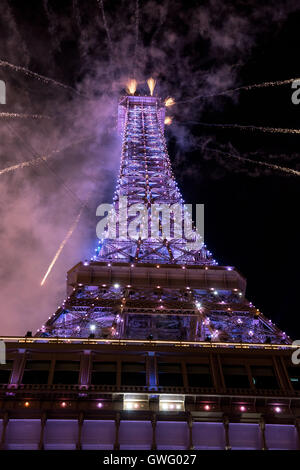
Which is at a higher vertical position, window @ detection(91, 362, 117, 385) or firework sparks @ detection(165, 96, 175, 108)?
firework sparks @ detection(165, 96, 175, 108)

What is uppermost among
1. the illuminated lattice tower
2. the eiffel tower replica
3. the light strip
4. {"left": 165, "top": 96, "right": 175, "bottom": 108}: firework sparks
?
{"left": 165, "top": 96, "right": 175, "bottom": 108}: firework sparks

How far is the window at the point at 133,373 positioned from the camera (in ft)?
68.5

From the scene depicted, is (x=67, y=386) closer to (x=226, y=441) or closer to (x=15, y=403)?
(x=15, y=403)

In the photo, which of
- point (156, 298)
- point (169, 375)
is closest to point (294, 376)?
point (169, 375)

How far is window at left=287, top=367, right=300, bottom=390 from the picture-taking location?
21516 mm

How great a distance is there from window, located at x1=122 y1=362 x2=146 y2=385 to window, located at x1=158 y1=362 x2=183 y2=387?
0.71 meters

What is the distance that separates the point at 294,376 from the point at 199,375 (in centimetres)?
415

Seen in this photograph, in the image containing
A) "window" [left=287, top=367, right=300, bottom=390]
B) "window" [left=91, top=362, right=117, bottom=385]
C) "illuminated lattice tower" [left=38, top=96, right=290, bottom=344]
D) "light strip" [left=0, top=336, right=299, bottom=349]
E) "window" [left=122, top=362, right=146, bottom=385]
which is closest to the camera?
"window" [left=91, top=362, right=117, bottom=385]

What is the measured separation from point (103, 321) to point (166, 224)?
28118mm

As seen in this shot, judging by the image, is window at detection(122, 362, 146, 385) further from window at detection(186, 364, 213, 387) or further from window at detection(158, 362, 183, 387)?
window at detection(186, 364, 213, 387)

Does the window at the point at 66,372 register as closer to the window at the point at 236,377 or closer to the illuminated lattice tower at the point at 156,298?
the illuminated lattice tower at the point at 156,298

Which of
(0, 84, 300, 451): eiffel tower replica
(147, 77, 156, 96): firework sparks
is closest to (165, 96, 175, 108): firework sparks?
(147, 77, 156, 96): firework sparks

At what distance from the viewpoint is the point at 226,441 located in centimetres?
1902
